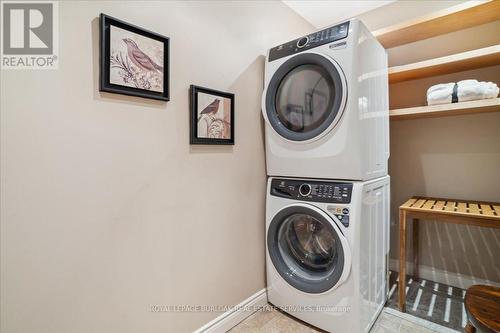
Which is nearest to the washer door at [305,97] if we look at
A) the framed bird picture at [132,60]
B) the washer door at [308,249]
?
the washer door at [308,249]

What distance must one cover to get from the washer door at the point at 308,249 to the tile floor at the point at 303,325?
27 centimetres

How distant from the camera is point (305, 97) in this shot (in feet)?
5.28

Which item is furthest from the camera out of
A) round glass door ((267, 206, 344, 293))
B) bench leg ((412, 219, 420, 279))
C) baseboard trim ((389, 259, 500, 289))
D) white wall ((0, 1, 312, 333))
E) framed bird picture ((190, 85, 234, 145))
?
bench leg ((412, 219, 420, 279))

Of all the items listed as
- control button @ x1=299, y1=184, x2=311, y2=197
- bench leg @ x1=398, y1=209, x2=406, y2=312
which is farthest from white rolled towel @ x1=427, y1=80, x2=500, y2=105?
control button @ x1=299, y1=184, x2=311, y2=197

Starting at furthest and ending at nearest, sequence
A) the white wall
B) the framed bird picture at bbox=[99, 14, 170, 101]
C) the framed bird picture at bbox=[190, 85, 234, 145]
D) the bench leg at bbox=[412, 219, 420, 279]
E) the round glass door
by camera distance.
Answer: the bench leg at bbox=[412, 219, 420, 279] < the round glass door < the framed bird picture at bbox=[190, 85, 234, 145] < the framed bird picture at bbox=[99, 14, 170, 101] < the white wall

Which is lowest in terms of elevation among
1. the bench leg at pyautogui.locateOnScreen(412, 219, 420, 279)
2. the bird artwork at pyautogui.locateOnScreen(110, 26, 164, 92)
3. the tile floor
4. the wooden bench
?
the tile floor

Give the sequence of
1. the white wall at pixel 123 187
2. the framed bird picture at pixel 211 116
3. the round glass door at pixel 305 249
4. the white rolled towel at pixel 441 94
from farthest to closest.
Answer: the white rolled towel at pixel 441 94
the round glass door at pixel 305 249
the framed bird picture at pixel 211 116
the white wall at pixel 123 187

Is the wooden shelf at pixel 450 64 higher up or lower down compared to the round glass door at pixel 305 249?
higher up

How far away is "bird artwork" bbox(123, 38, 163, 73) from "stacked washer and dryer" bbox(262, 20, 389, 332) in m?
0.79

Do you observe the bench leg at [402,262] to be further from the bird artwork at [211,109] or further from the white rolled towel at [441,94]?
the bird artwork at [211,109]

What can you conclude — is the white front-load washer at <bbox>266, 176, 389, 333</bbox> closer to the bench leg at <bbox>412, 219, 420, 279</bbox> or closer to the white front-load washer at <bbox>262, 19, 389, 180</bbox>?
the white front-load washer at <bbox>262, 19, 389, 180</bbox>

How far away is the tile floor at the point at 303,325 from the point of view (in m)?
1.60

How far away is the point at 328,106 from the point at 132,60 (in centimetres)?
108

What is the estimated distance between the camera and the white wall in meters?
0.89
